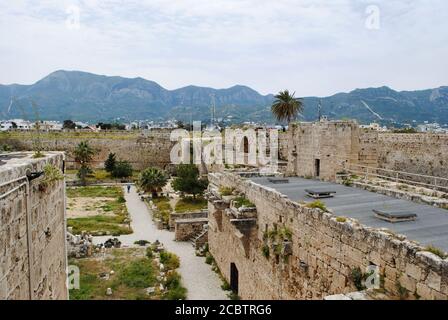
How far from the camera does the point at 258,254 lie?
11867mm

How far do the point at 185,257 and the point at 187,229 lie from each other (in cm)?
315

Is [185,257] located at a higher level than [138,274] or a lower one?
lower

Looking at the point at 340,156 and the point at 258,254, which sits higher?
the point at 340,156

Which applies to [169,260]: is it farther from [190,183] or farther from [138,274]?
[190,183]

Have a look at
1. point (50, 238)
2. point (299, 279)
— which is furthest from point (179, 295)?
point (50, 238)

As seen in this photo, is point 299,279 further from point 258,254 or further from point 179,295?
point 179,295

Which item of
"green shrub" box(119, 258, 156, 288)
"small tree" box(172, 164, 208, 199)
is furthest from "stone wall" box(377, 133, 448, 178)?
"green shrub" box(119, 258, 156, 288)

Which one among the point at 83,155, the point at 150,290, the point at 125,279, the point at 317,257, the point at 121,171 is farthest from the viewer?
the point at 121,171

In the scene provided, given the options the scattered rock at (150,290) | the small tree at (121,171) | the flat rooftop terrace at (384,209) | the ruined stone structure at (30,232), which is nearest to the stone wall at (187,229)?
the scattered rock at (150,290)

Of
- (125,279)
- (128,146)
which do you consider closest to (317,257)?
(125,279)

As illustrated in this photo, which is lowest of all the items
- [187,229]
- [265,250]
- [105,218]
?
[105,218]

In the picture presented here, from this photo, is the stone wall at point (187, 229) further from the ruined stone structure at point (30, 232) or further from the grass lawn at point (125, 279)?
the ruined stone structure at point (30, 232)

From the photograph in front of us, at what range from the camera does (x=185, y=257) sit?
19.3 m
